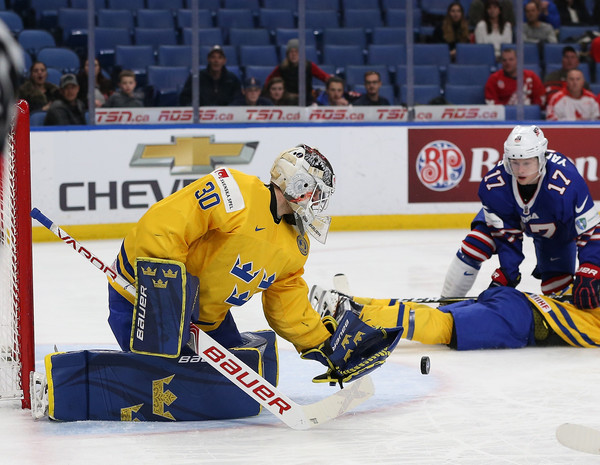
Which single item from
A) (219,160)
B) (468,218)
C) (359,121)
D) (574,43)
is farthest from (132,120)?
(574,43)

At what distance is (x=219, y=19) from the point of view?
7691 millimetres

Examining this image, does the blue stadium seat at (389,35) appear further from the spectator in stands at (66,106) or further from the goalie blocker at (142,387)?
the goalie blocker at (142,387)

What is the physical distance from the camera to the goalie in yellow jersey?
275 centimetres

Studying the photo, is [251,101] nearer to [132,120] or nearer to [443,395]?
[132,120]

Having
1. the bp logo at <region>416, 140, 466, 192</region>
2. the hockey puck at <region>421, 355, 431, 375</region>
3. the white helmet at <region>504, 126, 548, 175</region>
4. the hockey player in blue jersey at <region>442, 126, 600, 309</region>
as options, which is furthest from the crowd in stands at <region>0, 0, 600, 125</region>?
the hockey puck at <region>421, 355, 431, 375</region>

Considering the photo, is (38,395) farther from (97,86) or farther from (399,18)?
(399,18)

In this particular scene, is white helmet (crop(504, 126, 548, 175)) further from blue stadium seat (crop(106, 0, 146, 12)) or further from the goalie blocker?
blue stadium seat (crop(106, 0, 146, 12))

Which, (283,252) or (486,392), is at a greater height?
(283,252)

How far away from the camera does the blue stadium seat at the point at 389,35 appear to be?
307 inches

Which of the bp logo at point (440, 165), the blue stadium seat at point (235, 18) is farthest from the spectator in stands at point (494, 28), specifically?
the blue stadium seat at point (235, 18)

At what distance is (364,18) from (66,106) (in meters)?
2.36

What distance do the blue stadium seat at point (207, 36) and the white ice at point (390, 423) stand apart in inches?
123

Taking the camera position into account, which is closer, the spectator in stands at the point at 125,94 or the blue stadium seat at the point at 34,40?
the blue stadium seat at the point at 34,40

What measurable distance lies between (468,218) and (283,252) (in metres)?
5.13
